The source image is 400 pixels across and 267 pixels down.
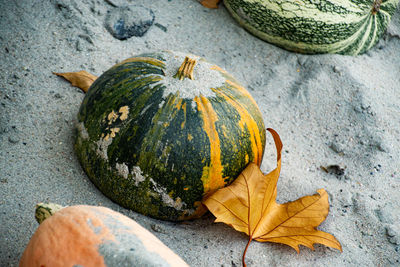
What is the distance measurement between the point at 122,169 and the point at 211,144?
1.38 feet

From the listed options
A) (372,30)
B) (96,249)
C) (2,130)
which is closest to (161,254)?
(96,249)

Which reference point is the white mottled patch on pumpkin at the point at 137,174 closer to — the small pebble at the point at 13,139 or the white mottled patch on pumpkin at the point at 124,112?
the white mottled patch on pumpkin at the point at 124,112

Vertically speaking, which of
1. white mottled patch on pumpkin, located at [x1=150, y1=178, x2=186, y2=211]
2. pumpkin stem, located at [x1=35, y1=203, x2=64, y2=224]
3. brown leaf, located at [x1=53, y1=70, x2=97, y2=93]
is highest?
pumpkin stem, located at [x1=35, y1=203, x2=64, y2=224]

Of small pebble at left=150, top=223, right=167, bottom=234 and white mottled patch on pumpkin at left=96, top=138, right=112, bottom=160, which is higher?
white mottled patch on pumpkin at left=96, top=138, right=112, bottom=160

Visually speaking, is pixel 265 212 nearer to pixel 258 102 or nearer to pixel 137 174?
pixel 137 174

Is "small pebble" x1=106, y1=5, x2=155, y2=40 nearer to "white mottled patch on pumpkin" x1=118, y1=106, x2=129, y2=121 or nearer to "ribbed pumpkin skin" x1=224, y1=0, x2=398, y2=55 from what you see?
"ribbed pumpkin skin" x1=224, y1=0, x2=398, y2=55

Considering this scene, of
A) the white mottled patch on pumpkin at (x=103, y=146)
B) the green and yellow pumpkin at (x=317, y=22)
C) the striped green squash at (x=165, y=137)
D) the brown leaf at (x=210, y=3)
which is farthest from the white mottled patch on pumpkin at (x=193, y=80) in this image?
the brown leaf at (x=210, y=3)

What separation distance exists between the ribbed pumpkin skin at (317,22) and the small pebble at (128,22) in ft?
2.47

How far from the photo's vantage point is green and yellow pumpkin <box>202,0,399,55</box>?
9.53ft

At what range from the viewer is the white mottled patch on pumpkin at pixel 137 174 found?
5.78 ft

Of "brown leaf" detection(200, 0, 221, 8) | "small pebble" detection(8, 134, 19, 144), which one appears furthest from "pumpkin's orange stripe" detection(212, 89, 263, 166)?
"brown leaf" detection(200, 0, 221, 8)

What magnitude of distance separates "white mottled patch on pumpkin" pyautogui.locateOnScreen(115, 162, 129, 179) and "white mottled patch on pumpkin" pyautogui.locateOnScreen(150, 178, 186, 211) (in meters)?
0.12

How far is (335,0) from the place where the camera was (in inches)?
114

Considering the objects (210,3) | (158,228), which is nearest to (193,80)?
(158,228)
